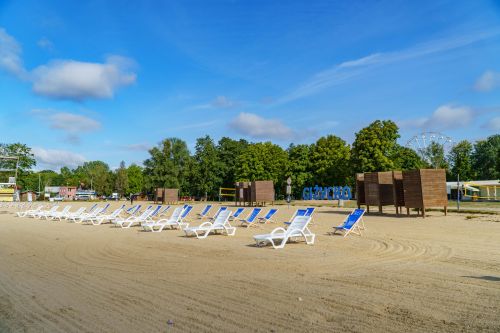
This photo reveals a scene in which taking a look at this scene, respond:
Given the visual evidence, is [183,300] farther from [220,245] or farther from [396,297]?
[220,245]

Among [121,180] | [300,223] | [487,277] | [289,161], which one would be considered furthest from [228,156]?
[487,277]

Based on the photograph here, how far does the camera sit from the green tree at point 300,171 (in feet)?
163

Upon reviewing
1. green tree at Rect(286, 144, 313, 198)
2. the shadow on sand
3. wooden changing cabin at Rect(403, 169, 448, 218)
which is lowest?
the shadow on sand

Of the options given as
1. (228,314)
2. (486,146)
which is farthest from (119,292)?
(486,146)

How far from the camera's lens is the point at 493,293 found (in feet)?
17.1

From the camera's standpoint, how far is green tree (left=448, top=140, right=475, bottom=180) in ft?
192

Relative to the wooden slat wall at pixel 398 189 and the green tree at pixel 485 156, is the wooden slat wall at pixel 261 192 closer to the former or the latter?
the wooden slat wall at pixel 398 189

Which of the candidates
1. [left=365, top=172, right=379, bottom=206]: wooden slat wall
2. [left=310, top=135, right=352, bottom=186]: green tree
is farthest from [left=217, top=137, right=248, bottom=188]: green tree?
[left=365, top=172, right=379, bottom=206]: wooden slat wall

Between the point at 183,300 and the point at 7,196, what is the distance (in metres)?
44.6

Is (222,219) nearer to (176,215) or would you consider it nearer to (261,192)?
(176,215)

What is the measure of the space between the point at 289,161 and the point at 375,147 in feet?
47.9

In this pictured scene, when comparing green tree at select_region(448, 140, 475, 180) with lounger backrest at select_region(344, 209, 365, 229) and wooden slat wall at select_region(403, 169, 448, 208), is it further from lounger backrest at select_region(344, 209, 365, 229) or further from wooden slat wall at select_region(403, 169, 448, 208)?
lounger backrest at select_region(344, 209, 365, 229)

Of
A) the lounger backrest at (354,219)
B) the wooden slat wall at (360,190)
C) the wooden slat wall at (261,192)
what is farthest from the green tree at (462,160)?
the lounger backrest at (354,219)

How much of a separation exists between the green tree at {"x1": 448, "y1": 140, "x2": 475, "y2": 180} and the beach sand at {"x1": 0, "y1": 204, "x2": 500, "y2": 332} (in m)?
54.0
